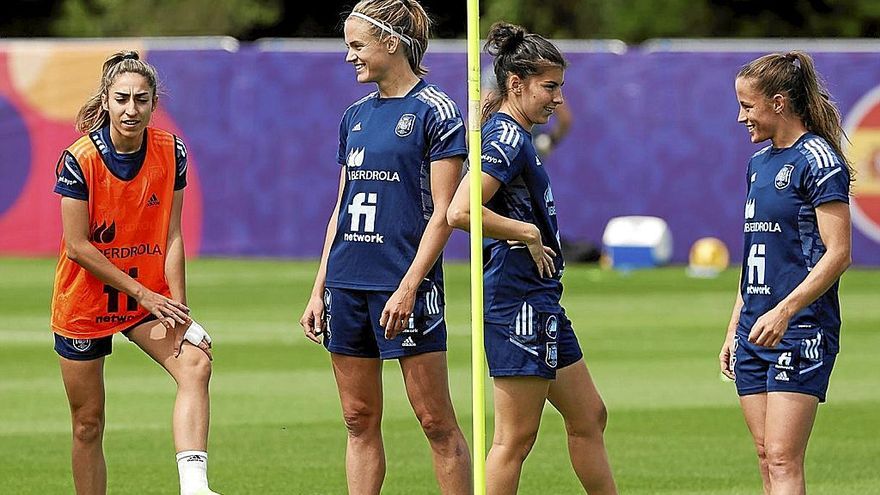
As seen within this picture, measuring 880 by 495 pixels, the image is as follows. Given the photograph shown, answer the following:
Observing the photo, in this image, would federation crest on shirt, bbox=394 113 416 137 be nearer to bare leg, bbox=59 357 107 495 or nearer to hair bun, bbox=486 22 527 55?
hair bun, bbox=486 22 527 55

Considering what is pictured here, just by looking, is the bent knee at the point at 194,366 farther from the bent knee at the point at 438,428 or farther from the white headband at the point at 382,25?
the white headband at the point at 382,25

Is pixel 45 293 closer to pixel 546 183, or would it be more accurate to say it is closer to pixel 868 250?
pixel 868 250

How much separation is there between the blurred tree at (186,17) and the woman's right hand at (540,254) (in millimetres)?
30125

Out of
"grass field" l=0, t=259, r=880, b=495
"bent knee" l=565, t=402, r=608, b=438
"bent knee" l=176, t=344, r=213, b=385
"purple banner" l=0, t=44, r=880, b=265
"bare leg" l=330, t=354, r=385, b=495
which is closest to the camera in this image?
"bare leg" l=330, t=354, r=385, b=495

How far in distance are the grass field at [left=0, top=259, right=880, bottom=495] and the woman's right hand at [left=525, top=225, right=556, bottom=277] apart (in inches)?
94.4

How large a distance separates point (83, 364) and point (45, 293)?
12.2m

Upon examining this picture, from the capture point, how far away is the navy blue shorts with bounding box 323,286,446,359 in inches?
275

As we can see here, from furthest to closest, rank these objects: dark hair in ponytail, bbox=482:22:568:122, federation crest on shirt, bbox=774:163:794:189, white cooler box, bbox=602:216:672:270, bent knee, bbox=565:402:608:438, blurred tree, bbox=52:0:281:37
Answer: blurred tree, bbox=52:0:281:37 < white cooler box, bbox=602:216:672:270 < bent knee, bbox=565:402:608:438 < dark hair in ponytail, bbox=482:22:568:122 < federation crest on shirt, bbox=774:163:794:189

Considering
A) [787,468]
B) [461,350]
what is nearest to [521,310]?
[787,468]

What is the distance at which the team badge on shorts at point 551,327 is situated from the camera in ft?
22.7

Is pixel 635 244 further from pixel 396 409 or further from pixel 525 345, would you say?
pixel 525 345

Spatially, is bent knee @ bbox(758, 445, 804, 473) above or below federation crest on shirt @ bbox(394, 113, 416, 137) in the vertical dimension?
below

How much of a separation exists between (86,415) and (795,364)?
120 inches

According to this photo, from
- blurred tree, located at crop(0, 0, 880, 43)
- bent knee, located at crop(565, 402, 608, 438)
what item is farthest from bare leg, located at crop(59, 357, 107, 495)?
blurred tree, located at crop(0, 0, 880, 43)
